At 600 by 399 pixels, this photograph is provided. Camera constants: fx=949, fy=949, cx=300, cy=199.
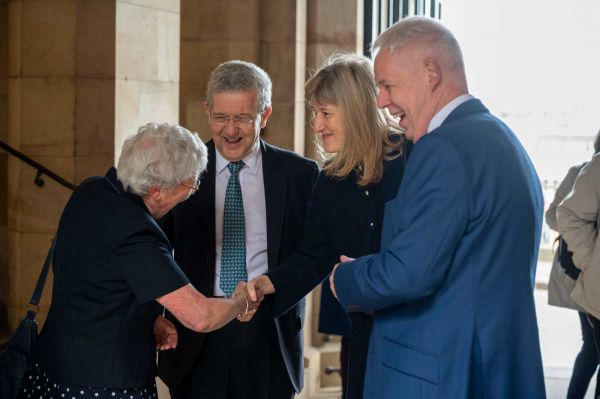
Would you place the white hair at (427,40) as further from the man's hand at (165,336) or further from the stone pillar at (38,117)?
the stone pillar at (38,117)

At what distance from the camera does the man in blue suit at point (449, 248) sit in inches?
93.4

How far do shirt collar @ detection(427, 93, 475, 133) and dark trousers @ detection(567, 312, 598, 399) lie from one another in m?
3.19

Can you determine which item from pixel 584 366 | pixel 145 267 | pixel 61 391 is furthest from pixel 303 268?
pixel 584 366

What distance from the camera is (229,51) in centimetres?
590

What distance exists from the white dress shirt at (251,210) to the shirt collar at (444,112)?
110cm

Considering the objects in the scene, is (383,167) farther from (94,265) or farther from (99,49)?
(99,49)

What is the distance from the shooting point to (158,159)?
2.78 metres

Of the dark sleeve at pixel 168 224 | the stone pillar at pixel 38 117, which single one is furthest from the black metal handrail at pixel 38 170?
the dark sleeve at pixel 168 224

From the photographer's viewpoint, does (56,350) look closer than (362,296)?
No

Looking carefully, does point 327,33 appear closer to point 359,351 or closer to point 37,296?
point 359,351

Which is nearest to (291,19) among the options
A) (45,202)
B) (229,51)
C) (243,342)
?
(229,51)

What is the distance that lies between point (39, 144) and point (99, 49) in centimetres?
56

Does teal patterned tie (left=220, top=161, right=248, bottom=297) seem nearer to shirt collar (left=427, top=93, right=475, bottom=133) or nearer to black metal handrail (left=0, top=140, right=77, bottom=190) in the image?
shirt collar (left=427, top=93, right=475, bottom=133)

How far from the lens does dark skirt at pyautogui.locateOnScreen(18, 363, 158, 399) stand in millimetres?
2697
